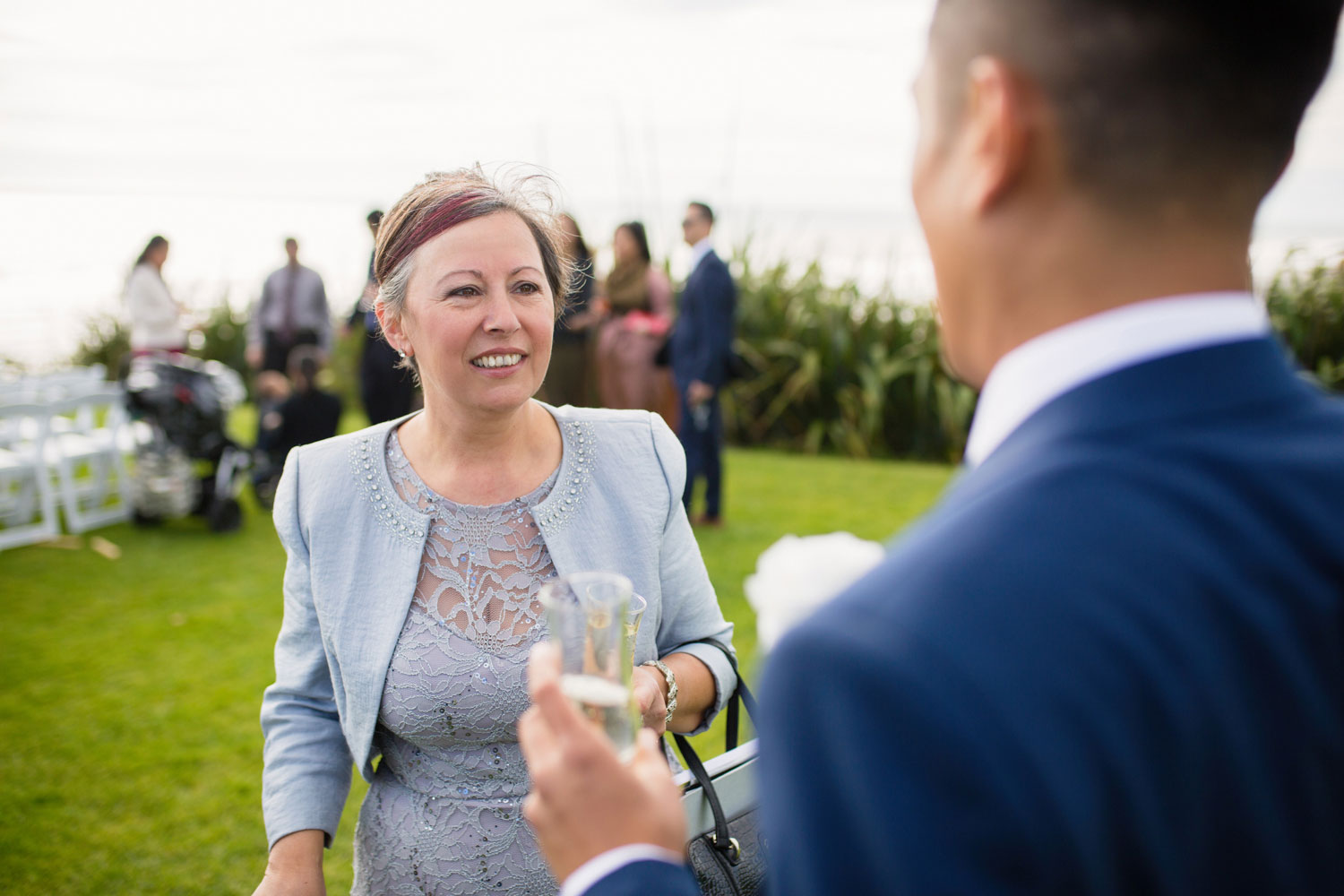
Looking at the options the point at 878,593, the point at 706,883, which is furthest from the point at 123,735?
the point at 878,593

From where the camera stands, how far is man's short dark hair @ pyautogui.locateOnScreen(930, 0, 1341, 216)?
63 centimetres

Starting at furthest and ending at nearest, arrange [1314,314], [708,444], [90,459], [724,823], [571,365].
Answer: [1314,314] → [571,365] → [90,459] → [708,444] → [724,823]

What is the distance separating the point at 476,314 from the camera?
6.60 ft

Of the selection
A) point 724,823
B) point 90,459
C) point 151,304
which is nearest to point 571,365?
point 151,304

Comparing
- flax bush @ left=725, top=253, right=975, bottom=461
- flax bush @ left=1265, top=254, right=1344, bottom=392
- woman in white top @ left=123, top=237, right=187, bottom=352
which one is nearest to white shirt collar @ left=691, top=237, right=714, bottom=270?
flax bush @ left=725, top=253, right=975, bottom=461

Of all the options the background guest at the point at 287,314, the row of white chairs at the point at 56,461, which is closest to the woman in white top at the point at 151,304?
the row of white chairs at the point at 56,461

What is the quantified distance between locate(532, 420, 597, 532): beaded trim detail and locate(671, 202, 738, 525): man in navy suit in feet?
16.0

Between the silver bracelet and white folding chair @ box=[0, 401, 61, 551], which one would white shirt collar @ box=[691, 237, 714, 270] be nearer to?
white folding chair @ box=[0, 401, 61, 551]

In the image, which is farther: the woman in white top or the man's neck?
the woman in white top

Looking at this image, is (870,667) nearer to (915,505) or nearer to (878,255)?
(915,505)

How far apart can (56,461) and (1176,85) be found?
26.2 feet

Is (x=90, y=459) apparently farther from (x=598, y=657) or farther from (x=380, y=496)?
(x=598, y=657)

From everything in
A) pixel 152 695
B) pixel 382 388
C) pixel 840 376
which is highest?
pixel 382 388

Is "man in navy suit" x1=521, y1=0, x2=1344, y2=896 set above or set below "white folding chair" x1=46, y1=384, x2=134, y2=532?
above
